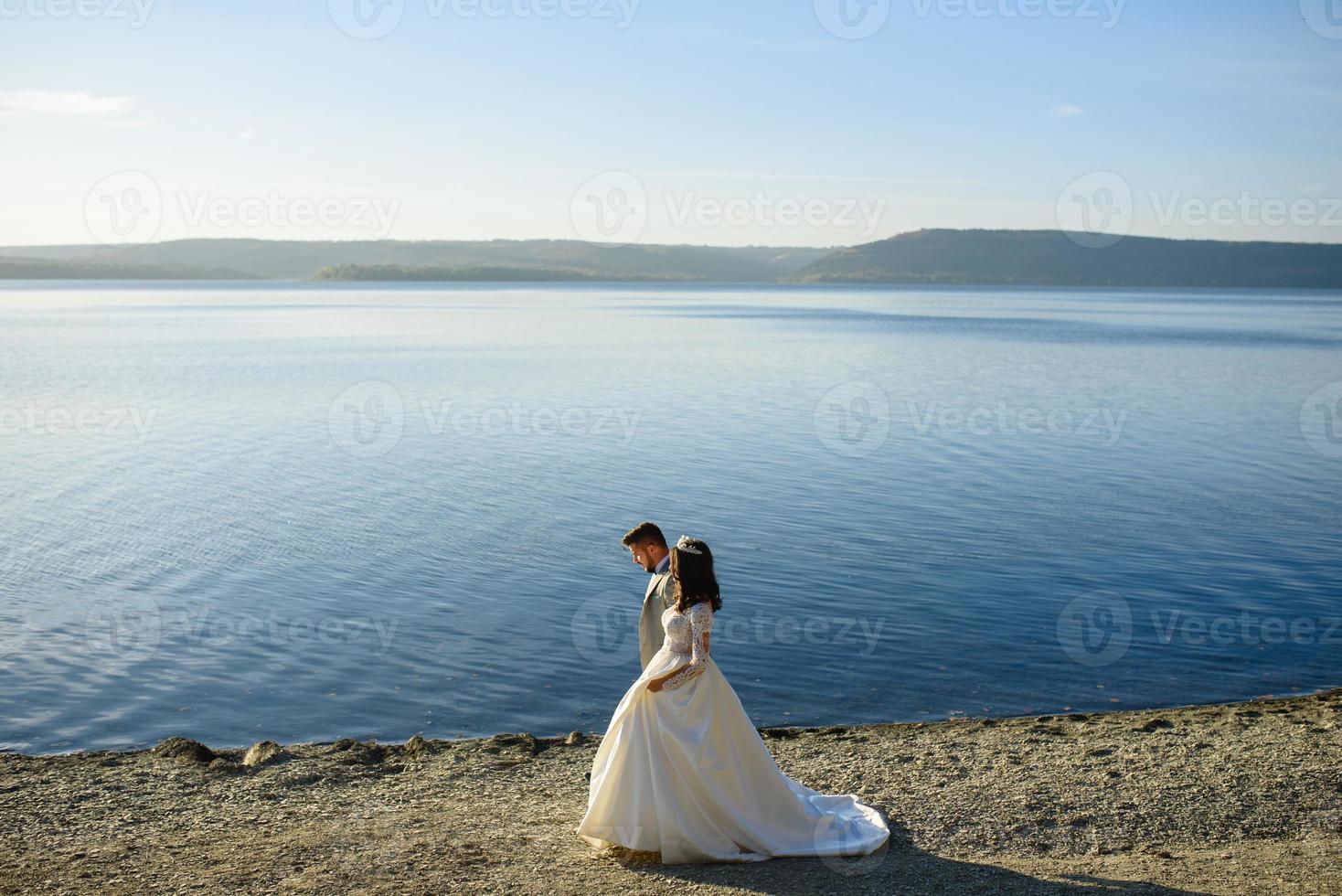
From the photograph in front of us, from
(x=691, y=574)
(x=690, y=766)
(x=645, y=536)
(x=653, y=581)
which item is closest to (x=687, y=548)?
(x=691, y=574)

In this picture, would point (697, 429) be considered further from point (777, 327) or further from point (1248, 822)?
point (777, 327)

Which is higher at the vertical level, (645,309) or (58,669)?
(645,309)

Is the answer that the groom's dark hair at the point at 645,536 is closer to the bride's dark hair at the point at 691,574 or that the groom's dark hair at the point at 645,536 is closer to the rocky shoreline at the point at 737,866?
the bride's dark hair at the point at 691,574

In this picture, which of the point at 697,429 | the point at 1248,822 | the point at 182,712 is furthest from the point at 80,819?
the point at 697,429

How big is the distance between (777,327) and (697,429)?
5953 centimetres

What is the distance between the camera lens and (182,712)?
12.9m

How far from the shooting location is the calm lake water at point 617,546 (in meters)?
13.8

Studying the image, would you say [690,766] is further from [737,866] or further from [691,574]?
[691,574]

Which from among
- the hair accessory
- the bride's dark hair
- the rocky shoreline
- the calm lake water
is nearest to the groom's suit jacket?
the bride's dark hair

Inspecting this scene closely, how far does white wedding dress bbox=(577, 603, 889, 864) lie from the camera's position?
305 inches

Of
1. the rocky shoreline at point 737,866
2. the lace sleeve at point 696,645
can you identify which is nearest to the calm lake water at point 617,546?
the rocky shoreline at point 737,866

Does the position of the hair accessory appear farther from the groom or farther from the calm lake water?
the calm lake water

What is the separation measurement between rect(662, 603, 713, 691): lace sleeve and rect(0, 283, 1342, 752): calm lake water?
16.9 ft

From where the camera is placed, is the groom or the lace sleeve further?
the groom
